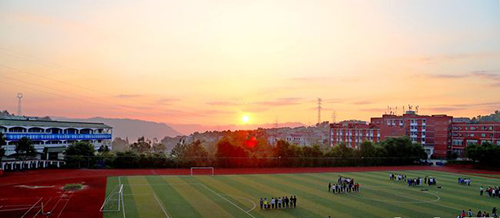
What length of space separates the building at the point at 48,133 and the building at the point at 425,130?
281 ft

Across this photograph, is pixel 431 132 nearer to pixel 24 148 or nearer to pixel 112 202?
pixel 112 202

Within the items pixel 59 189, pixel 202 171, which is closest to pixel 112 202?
pixel 59 189

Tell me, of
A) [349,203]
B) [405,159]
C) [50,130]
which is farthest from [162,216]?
[405,159]

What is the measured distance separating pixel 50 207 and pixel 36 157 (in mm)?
41632

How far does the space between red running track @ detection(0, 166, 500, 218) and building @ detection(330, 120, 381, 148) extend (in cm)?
5898

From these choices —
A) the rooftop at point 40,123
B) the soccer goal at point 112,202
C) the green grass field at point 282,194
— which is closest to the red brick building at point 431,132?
the green grass field at point 282,194

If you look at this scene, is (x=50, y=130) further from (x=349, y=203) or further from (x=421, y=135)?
(x=421, y=135)

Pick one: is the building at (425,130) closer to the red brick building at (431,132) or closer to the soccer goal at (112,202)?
the red brick building at (431,132)

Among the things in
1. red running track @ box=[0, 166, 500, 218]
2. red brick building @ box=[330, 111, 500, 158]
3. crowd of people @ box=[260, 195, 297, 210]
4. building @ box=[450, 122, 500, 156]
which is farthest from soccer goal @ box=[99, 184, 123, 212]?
building @ box=[450, 122, 500, 156]

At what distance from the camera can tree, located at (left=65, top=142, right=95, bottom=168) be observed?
70.3m

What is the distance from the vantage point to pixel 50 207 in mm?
38438

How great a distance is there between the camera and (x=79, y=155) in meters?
71.1

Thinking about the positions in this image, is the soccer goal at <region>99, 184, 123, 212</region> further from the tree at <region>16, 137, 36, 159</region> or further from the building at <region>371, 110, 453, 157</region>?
the building at <region>371, 110, 453, 157</region>

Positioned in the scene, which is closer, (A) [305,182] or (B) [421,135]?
(A) [305,182]
